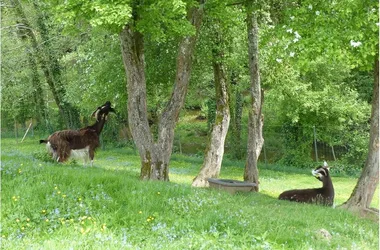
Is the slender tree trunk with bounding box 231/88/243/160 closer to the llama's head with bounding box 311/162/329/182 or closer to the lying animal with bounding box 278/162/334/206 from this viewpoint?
the llama's head with bounding box 311/162/329/182

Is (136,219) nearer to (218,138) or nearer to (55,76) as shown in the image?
(218,138)

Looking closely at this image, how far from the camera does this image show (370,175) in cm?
1210

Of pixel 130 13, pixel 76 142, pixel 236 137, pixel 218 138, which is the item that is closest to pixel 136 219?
pixel 130 13

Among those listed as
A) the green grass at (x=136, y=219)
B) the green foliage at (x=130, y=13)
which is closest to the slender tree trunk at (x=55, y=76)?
the green foliage at (x=130, y=13)

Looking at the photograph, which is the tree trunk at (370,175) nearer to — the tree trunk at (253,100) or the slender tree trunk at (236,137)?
the tree trunk at (253,100)

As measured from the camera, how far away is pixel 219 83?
18531 mm

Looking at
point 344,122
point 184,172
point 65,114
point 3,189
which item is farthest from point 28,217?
point 65,114

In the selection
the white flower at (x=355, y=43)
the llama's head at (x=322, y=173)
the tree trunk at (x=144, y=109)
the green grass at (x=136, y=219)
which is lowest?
the green grass at (x=136, y=219)

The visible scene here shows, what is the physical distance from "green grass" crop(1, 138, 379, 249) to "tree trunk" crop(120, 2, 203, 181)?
3598 millimetres

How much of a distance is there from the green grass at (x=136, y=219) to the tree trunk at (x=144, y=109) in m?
3.60

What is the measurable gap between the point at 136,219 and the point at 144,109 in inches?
231

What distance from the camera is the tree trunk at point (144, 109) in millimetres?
13086

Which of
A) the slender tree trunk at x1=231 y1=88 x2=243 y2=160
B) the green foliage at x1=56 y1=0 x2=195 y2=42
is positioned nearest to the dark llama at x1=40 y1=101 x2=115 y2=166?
the green foliage at x1=56 y1=0 x2=195 y2=42

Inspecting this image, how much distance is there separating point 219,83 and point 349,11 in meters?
8.57
